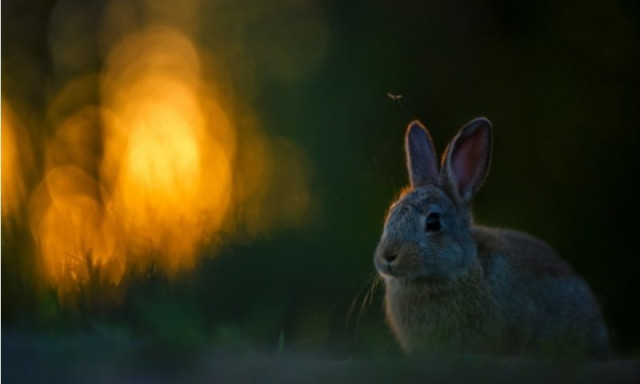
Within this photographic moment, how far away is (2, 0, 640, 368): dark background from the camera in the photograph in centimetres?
432

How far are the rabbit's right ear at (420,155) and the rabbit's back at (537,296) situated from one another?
1.26ft

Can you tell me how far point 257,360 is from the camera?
363cm

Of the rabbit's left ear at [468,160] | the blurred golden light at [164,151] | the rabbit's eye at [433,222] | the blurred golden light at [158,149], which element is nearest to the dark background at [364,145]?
the blurred golden light at [158,149]

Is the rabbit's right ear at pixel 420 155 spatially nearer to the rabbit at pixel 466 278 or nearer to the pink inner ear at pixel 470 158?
the rabbit at pixel 466 278

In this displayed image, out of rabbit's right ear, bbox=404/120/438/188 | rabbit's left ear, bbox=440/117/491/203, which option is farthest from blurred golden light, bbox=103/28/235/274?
rabbit's left ear, bbox=440/117/491/203

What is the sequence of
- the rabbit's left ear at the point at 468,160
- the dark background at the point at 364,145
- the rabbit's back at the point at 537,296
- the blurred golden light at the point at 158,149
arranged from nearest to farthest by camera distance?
the dark background at the point at 364,145 < the rabbit's back at the point at 537,296 < the blurred golden light at the point at 158,149 < the rabbit's left ear at the point at 468,160

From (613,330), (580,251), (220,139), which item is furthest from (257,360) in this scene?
(220,139)

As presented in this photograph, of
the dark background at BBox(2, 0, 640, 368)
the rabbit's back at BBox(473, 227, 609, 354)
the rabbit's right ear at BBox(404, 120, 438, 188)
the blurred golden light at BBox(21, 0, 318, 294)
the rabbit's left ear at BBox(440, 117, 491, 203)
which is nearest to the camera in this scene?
the dark background at BBox(2, 0, 640, 368)

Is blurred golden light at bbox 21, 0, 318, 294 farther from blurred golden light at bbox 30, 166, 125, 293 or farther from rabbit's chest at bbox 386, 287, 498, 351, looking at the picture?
rabbit's chest at bbox 386, 287, 498, 351

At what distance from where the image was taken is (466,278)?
15.4 feet

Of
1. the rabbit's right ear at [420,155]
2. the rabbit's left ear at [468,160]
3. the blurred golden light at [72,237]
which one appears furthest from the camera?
the rabbit's right ear at [420,155]

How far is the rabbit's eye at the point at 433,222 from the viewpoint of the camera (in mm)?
4789

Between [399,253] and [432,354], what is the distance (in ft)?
2.80

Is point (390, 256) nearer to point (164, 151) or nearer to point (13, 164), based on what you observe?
point (164, 151)
